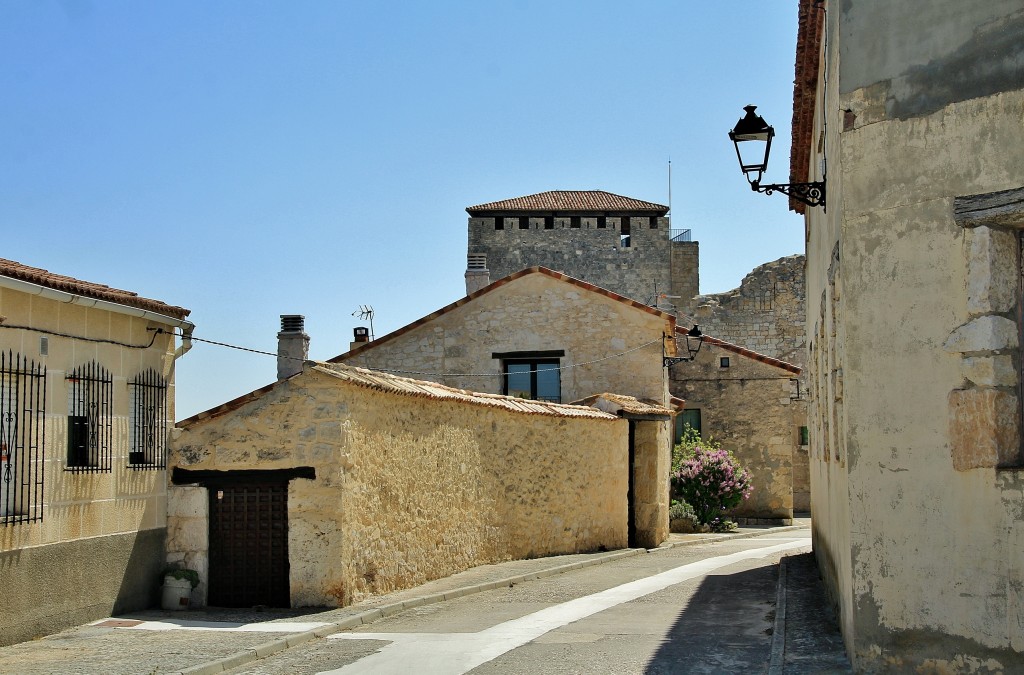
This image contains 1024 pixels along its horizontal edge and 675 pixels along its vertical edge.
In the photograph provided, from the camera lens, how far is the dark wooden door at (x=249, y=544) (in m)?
11.9

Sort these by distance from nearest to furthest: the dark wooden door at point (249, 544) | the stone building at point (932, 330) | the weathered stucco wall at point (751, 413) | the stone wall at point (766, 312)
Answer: the stone building at point (932, 330) → the dark wooden door at point (249, 544) → the weathered stucco wall at point (751, 413) → the stone wall at point (766, 312)

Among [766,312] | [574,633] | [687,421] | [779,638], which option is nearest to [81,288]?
[574,633]

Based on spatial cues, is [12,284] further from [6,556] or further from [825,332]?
[825,332]

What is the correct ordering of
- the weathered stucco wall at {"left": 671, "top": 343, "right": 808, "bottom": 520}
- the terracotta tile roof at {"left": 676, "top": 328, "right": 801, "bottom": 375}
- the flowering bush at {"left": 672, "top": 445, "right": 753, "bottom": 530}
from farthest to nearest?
the terracotta tile roof at {"left": 676, "top": 328, "right": 801, "bottom": 375}
the weathered stucco wall at {"left": 671, "top": 343, "right": 808, "bottom": 520}
the flowering bush at {"left": 672, "top": 445, "right": 753, "bottom": 530}

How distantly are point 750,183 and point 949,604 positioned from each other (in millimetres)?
4144

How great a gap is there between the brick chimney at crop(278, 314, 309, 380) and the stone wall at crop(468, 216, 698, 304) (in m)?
29.5

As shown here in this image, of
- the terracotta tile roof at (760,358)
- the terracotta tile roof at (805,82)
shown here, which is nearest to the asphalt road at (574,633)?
the terracotta tile roof at (805,82)

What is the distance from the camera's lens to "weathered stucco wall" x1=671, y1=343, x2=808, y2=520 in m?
28.8

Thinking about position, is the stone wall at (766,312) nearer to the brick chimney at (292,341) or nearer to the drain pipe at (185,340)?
the brick chimney at (292,341)

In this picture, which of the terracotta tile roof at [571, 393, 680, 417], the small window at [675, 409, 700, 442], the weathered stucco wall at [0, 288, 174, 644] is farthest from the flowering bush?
the weathered stucco wall at [0, 288, 174, 644]

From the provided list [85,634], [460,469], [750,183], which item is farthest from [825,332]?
[85,634]

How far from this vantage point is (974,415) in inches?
264

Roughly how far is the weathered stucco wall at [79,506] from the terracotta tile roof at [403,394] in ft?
2.48

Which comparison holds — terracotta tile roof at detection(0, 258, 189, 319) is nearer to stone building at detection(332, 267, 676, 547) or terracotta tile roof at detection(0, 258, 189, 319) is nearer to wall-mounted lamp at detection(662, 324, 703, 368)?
stone building at detection(332, 267, 676, 547)
